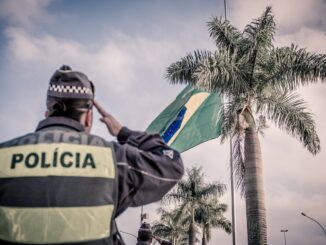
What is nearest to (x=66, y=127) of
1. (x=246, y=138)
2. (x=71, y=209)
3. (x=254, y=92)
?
(x=71, y=209)

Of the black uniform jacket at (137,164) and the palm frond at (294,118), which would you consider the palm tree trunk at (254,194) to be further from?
the black uniform jacket at (137,164)

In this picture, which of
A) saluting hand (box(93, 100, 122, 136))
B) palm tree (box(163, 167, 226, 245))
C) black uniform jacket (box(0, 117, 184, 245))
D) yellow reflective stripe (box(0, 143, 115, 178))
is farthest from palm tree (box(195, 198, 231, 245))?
yellow reflective stripe (box(0, 143, 115, 178))

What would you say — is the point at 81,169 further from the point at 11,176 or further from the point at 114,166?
the point at 11,176

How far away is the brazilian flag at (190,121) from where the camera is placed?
Answer: 40.5 feet

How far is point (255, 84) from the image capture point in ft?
45.9

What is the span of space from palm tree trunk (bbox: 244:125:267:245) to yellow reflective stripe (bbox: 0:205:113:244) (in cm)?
1114

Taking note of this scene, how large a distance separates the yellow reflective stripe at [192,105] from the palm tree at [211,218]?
2335 centimetres

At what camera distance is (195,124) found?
496 inches

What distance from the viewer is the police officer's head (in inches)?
78.5

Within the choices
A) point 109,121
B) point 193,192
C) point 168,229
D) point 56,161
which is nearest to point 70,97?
point 109,121

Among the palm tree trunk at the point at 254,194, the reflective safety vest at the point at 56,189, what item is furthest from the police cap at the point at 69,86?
the palm tree trunk at the point at 254,194

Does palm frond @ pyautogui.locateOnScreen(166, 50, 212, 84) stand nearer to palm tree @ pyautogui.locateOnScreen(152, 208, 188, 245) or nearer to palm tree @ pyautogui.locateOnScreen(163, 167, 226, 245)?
palm tree @ pyautogui.locateOnScreen(163, 167, 226, 245)

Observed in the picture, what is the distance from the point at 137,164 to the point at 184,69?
43.1 ft

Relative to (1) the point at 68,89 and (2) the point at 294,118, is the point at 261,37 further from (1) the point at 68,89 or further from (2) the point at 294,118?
(1) the point at 68,89
